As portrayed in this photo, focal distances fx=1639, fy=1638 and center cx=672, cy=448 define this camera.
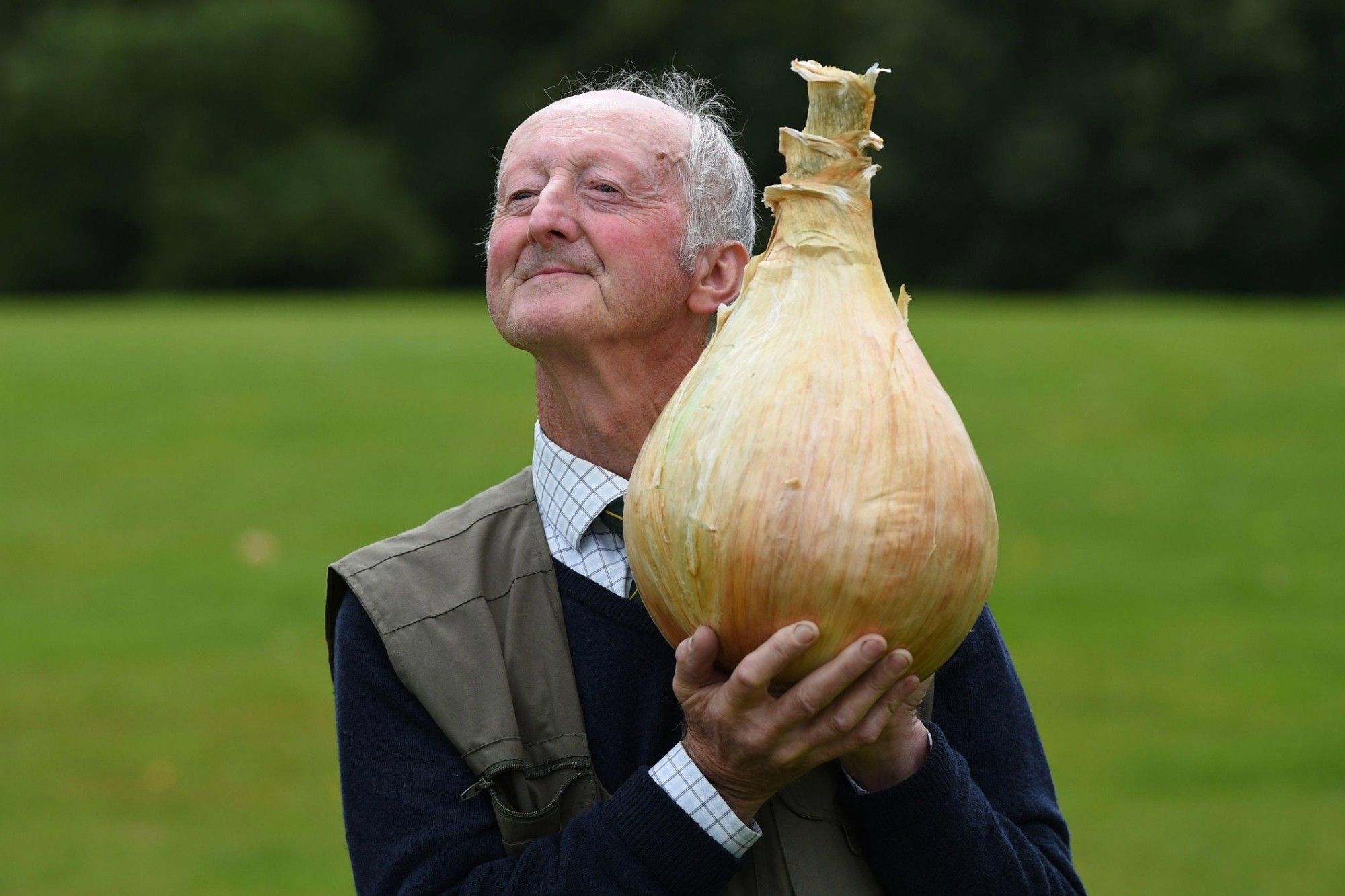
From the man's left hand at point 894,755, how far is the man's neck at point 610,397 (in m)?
0.58

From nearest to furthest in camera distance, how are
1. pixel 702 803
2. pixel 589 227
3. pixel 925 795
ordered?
pixel 702 803
pixel 925 795
pixel 589 227

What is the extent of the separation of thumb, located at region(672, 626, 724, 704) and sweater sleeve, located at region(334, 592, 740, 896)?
197mm

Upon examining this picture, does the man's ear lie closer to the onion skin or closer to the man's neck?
the man's neck

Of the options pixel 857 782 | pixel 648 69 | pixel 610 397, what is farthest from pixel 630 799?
pixel 648 69

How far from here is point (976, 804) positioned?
93.0 inches

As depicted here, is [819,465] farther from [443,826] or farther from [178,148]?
[178,148]

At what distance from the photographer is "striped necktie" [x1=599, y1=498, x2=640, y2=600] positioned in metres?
2.52

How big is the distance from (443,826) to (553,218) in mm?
895

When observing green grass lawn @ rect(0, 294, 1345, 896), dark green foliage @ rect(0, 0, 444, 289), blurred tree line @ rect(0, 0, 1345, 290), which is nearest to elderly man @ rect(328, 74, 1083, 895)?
green grass lawn @ rect(0, 294, 1345, 896)

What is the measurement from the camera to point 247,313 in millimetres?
20500

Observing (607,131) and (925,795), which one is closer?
(925,795)

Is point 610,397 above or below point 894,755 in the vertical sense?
above

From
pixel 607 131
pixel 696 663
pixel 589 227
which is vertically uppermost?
pixel 607 131

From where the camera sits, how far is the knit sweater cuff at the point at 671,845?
2.20 metres
